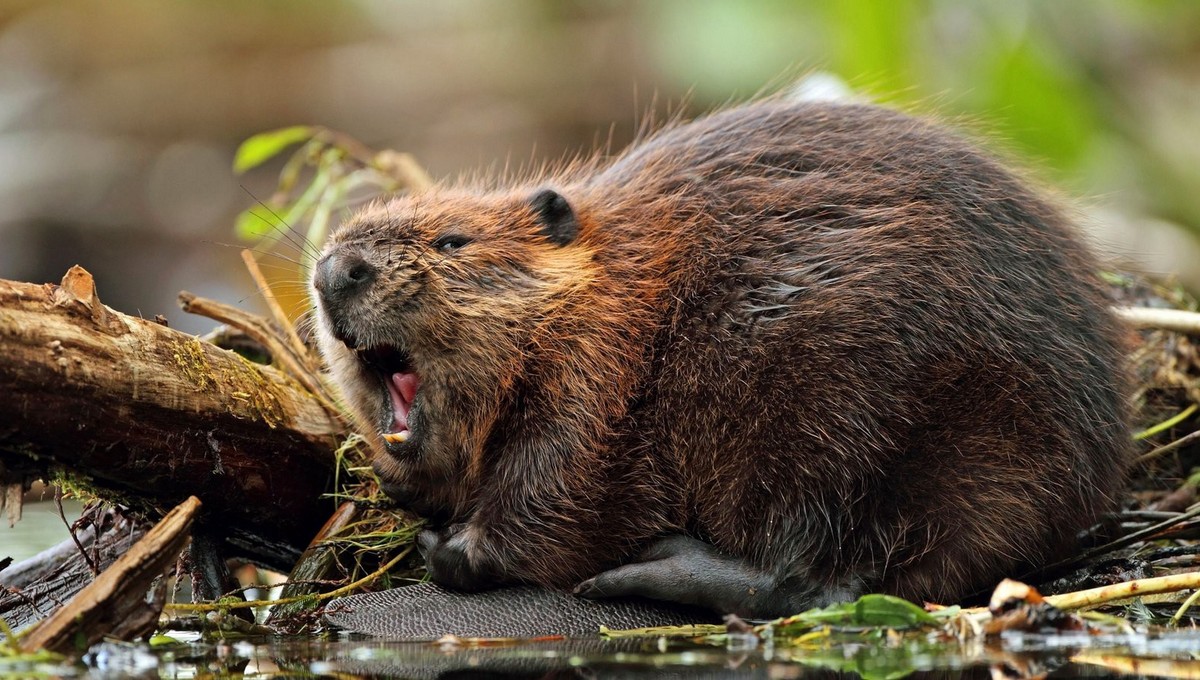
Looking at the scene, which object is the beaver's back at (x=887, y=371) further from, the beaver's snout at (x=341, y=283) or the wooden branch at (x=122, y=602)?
the wooden branch at (x=122, y=602)

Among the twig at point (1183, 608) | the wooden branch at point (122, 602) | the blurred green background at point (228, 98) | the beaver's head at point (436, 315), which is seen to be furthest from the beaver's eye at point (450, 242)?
the blurred green background at point (228, 98)

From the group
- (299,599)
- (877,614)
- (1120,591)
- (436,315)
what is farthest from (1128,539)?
(299,599)

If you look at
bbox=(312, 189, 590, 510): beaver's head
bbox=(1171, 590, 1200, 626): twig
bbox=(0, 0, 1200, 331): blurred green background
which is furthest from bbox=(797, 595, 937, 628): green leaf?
bbox=(0, 0, 1200, 331): blurred green background

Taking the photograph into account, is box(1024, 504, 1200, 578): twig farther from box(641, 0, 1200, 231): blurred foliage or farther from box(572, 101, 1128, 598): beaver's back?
box(641, 0, 1200, 231): blurred foliage

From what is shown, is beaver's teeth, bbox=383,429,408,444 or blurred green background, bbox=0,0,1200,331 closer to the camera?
beaver's teeth, bbox=383,429,408,444

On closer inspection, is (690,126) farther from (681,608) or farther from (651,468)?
(681,608)

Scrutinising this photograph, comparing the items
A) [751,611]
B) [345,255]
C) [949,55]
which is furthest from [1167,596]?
[949,55]
